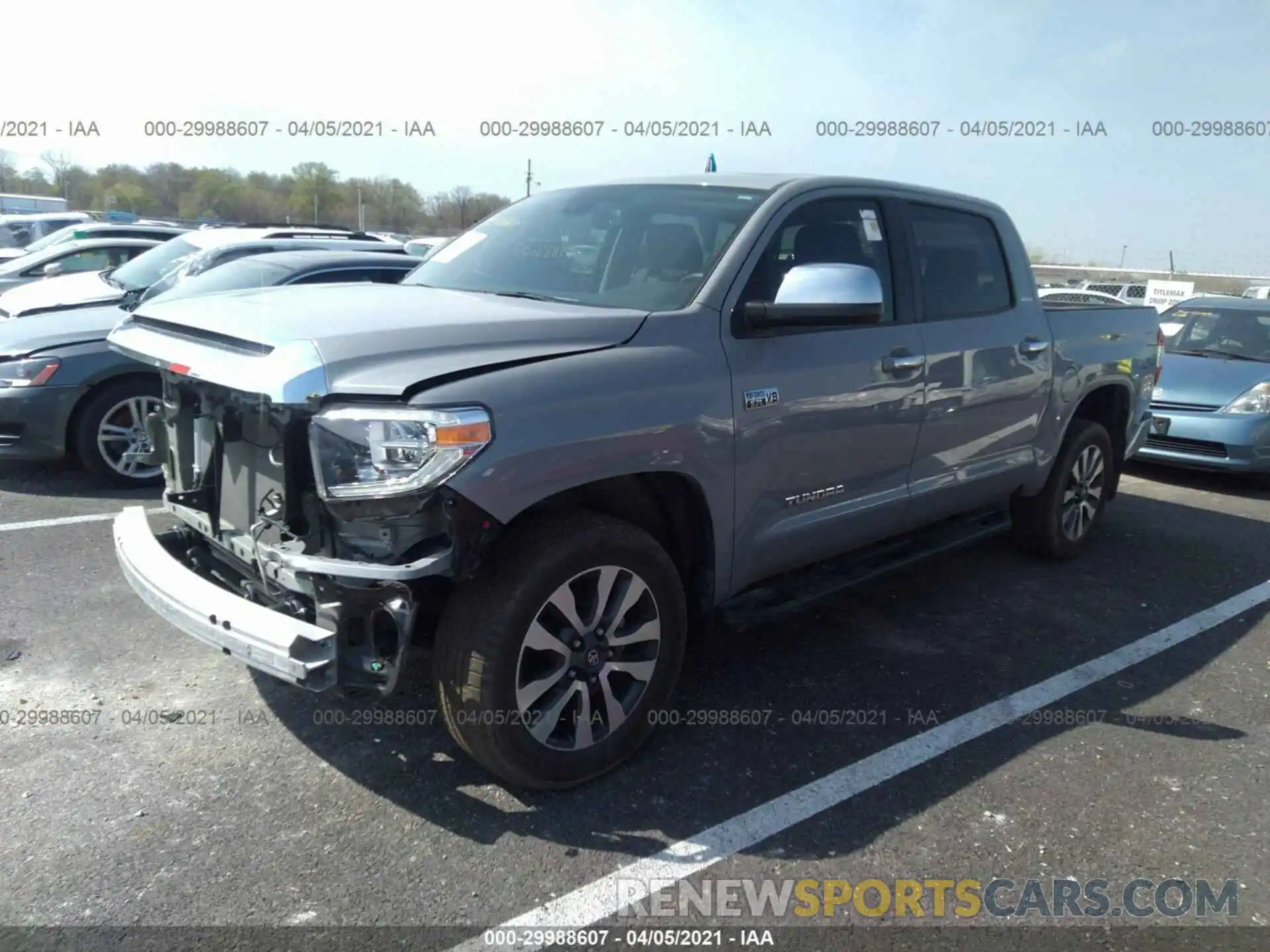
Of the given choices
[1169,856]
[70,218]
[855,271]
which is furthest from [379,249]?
[70,218]

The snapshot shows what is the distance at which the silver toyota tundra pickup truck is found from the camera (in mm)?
2607

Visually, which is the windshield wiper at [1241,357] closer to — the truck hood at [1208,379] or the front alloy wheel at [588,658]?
the truck hood at [1208,379]

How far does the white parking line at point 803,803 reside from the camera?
2545 millimetres

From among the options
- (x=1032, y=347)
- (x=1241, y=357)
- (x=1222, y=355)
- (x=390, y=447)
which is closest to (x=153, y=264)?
(x=390, y=447)

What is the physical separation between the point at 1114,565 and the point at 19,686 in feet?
18.3

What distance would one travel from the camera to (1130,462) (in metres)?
8.72

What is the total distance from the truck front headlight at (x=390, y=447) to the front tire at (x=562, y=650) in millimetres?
390

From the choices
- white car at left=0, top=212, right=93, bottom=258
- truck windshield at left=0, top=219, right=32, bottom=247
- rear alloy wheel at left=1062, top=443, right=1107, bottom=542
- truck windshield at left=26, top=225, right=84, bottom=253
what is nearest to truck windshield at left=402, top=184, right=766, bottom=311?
rear alloy wheel at left=1062, top=443, right=1107, bottom=542

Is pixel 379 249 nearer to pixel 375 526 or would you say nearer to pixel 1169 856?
pixel 375 526

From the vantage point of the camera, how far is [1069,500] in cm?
550

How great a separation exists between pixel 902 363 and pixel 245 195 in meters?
35.9

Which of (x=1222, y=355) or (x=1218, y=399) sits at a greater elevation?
(x=1222, y=355)

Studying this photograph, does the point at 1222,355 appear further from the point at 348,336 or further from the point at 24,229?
the point at 24,229

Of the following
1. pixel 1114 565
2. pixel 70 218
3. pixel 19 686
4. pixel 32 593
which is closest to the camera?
pixel 19 686
